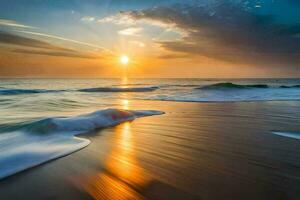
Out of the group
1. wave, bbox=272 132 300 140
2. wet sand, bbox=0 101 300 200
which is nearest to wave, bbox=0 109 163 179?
wet sand, bbox=0 101 300 200

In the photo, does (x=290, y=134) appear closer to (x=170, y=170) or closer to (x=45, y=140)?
(x=170, y=170)

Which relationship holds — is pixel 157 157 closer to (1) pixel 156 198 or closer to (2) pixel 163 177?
(2) pixel 163 177

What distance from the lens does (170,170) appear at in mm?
3531

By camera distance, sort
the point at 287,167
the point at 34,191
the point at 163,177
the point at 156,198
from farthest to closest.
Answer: the point at 287,167, the point at 163,177, the point at 34,191, the point at 156,198

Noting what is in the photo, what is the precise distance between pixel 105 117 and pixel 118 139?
221cm

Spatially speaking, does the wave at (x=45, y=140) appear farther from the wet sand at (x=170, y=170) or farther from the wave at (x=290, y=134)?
the wave at (x=290, y=134)

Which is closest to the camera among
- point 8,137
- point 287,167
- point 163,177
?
point 163,177

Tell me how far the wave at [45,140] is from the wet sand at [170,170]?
0.94ft

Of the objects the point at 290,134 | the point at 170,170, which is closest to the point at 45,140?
the point at 170,170

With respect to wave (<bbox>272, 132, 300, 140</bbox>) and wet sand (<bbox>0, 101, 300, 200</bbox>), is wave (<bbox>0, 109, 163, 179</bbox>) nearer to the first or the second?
wet sand (<bbox>0, 101, 300, 200</bbox>)

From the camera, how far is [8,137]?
18.0 ft

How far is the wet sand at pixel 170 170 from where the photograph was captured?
9.29 feet

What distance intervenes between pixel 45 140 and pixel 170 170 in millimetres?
3007

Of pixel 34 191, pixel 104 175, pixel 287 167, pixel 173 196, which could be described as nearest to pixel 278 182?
pixel 287 167
